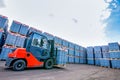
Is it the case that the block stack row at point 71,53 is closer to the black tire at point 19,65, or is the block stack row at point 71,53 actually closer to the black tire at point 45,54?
the black tire at point 45,54

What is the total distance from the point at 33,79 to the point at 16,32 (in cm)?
693

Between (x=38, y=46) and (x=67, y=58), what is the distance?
9.21m

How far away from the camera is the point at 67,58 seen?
15695 mm

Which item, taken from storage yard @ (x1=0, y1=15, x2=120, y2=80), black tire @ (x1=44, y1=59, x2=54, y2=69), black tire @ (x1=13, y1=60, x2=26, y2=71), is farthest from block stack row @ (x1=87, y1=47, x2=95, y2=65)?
black tire @ (x1=13, y1=60, x2=26, y2=71)

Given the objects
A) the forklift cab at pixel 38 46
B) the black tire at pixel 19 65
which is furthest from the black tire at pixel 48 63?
the black tire at pixel 19 65

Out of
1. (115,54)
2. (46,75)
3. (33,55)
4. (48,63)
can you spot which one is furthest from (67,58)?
(46,75)

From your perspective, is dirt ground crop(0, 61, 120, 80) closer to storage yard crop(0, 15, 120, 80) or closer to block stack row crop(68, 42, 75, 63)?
storage yard crop(0, 15, 120, 80)

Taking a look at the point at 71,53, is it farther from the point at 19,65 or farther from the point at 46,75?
the point at 46,75

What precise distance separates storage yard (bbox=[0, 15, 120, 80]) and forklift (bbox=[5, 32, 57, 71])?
39cm

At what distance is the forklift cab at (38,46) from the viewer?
677 cm

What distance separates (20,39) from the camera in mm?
10336

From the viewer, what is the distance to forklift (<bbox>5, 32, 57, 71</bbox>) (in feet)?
19.9

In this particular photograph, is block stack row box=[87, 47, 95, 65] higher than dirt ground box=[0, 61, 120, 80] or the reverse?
higher

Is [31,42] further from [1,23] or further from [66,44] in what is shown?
[66,44]
